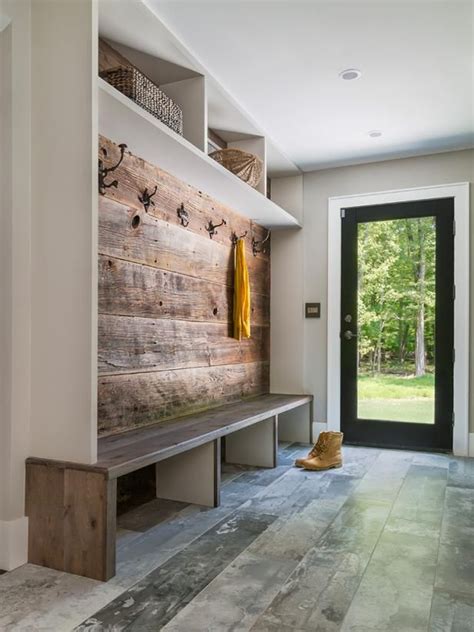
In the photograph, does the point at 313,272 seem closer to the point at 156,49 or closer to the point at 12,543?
the point at 156,49

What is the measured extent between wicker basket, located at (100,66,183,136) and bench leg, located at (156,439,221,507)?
5.23ft

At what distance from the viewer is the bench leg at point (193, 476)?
2597 mm

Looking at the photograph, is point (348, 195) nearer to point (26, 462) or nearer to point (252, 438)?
point (252, 438)

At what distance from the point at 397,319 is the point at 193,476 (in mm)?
2141

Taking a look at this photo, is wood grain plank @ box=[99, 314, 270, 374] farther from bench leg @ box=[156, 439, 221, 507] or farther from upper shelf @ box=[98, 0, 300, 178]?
upper shelf @ box=[98, 0, 300, 178]

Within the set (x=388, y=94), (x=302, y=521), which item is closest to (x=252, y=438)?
(x=302, y=521)

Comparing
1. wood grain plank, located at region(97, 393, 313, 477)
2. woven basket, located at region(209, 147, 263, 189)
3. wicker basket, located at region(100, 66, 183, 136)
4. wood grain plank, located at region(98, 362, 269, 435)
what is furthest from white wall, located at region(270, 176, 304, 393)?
wicker basket, located at region(100, 66, 183, 136)

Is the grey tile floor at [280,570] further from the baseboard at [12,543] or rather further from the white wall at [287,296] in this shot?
the white wall at [287,296]

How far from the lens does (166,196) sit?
286 centimetres

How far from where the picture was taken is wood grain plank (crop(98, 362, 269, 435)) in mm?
2400

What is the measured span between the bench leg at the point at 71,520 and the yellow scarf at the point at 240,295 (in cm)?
189

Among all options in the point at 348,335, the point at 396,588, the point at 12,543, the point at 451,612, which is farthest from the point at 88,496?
the point at 348,335

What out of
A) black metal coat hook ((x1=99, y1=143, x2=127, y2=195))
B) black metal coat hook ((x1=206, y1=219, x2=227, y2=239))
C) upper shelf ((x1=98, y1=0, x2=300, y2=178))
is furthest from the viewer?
black metal coat hook ((x1=206, y1=219, x2=227, y2=239))

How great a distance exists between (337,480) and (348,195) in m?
2.25
